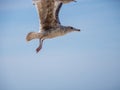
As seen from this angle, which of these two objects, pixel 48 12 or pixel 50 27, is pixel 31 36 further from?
pixel 48 12

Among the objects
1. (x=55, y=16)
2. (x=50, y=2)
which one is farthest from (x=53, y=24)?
(x=50, y=2)

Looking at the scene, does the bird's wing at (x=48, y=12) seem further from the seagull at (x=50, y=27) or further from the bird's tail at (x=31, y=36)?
the bird's tail at (x=31, y=36)

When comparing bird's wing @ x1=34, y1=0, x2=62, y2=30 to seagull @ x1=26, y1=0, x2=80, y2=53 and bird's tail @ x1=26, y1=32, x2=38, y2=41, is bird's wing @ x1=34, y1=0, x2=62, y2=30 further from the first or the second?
bird's tail @ x1=26, y1=32, x2=38, y2=41

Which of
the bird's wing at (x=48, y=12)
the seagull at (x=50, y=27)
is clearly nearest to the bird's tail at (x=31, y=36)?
the seagull at (x=50, y=27)

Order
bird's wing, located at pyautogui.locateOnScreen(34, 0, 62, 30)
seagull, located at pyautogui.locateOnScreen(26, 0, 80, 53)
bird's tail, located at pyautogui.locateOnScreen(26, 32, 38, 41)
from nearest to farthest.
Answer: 1. bird's wing, located at pyautogui.locateOnScreen(34, 0, 62, 30)
2. seagull, located at pyautogui.locateOnScreen(26, 0, 80, 53)
3. bird's tail, located at pyautogui.locateOnScreen(26, 32, 38, 41)

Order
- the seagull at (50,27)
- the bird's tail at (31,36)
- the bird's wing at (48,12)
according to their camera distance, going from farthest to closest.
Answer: the bird's tail at (31,36), the seagull at (50,27), the bird's wing at (48,12)

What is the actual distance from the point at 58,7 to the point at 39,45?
910 mm

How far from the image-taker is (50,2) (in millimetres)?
7797

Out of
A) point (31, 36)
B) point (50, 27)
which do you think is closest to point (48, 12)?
point (50, 27)

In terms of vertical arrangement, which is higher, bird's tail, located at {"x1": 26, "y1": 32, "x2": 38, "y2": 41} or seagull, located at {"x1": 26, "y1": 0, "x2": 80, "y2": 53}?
seagull, located at {"x1": 26, "y1": 0, "x2": 80, "y2": 53}

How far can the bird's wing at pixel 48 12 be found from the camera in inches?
308

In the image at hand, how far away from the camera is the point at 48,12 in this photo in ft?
26.7

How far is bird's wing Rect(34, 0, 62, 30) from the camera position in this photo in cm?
782

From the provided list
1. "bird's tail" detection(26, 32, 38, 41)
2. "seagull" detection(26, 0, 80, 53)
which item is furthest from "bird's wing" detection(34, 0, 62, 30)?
"bird's tail" detection(26, 32, 38, 41)
